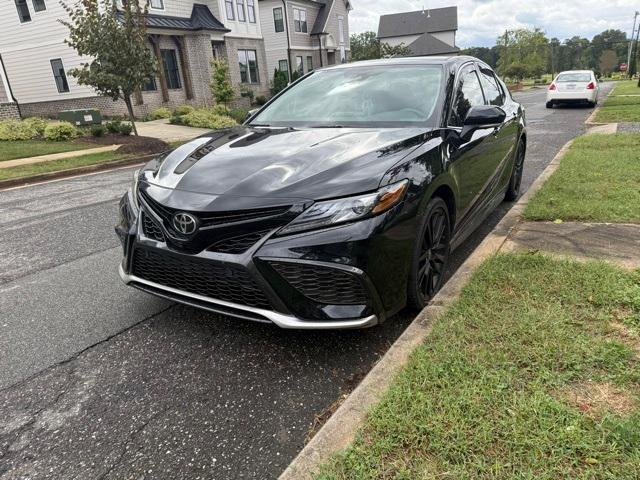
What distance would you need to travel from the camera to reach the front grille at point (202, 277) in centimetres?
241

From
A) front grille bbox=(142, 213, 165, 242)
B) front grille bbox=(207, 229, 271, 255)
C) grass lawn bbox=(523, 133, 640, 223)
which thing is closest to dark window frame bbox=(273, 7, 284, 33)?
grass lawn bbox=(523, 133, 640, 223)

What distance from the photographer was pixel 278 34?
34219 mm

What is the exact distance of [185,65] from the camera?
24.3m

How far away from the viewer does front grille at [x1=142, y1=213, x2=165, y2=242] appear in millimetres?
2656

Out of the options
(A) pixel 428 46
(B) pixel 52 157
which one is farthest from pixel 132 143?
(A) pixel 428 46

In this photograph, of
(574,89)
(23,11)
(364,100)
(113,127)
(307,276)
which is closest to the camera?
(307,276)

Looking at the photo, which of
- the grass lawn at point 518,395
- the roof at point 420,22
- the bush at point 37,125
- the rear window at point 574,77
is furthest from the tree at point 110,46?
the roof at point 420,22

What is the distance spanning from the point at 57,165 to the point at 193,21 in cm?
1647

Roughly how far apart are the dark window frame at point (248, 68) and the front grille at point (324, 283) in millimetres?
28409

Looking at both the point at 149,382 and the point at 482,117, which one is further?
the point at 482,117

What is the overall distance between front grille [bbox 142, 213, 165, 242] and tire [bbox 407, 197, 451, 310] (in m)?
1.46

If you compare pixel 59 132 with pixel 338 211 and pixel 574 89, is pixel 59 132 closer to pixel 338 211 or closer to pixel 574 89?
pixel 338 211

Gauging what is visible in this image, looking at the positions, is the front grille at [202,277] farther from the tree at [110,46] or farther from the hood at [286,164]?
the tree at [110,46]

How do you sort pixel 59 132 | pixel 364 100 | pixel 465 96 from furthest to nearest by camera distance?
pixel 59 132 < pixel 465 96 < pixel 364 100
